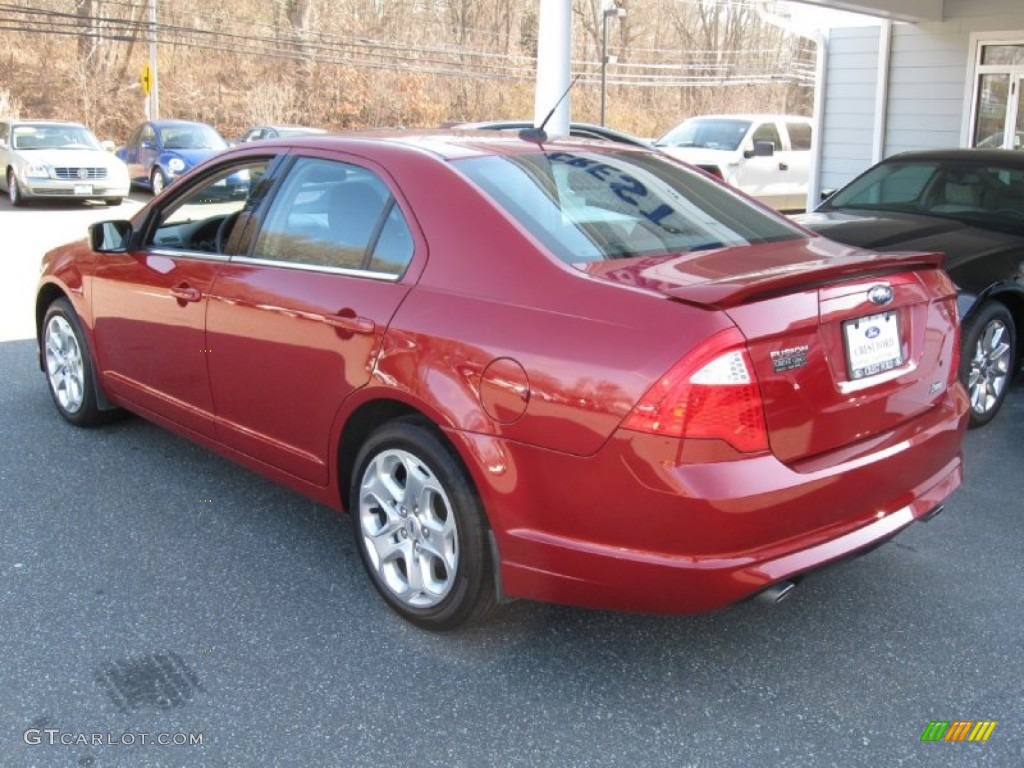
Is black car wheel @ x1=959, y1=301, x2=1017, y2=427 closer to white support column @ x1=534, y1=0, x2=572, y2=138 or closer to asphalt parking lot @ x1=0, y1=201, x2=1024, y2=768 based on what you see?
asphalt parking lot @ x1=0, y1=201, x2=1024, y2=768

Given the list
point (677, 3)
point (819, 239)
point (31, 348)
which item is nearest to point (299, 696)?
point (819, 239)

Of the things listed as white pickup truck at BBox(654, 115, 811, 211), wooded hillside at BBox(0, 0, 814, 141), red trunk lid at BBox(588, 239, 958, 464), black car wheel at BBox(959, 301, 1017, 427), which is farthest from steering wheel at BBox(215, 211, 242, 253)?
wooded hillside at BBox(0, 0, 814, 141)

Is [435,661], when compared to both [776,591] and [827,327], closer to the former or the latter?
[776,591]

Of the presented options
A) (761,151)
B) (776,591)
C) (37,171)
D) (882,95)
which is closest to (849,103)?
(882,95)

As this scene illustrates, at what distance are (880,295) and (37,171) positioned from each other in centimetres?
1827

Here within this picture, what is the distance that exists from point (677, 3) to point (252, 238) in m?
52.3

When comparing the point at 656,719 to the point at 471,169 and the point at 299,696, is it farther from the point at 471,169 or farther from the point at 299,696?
the point at 471,169

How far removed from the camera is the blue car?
20328 mm

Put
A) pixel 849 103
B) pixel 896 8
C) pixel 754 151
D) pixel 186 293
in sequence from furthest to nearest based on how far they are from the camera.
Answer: pixel 754 151 → pixel 849 103 → pixel 896 8 → pixel 186 293

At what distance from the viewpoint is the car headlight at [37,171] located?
18125 millimetres

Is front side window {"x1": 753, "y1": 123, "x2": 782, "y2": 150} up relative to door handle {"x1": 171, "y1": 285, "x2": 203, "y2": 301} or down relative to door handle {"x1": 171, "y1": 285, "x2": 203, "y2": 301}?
up

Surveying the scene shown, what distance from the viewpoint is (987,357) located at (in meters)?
5.54

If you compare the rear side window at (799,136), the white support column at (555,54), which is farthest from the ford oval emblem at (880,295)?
the rear side window at (799,136)

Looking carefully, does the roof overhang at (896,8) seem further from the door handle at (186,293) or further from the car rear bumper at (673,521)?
the car rear bumper at (673,521)
